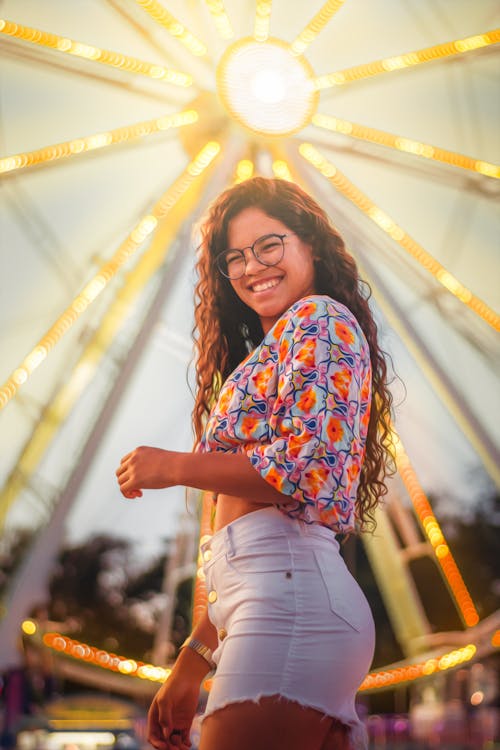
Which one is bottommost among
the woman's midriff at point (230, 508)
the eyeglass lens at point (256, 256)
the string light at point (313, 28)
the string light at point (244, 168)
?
the woman's midriff at point (230, 508)

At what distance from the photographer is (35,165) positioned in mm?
6738

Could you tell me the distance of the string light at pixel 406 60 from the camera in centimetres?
653

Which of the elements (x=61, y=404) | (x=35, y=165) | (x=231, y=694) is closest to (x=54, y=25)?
(x=35, y=165)

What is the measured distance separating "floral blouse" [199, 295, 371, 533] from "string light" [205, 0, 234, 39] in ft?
17.9

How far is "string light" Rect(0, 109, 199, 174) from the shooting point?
661cm

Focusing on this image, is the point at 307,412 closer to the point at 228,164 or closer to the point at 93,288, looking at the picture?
the point at 93,288

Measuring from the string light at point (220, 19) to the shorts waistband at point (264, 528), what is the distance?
5.74 metres

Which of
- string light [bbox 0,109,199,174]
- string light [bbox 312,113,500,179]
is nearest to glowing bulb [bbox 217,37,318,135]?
string light [bbox 312,113,500,179]

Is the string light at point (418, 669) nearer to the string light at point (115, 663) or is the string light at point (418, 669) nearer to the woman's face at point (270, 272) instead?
the string light at point (115, 663)

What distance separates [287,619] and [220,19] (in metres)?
6.03

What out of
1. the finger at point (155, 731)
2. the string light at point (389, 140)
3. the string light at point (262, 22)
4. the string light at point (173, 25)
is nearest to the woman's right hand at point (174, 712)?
the finger at point (155, 731)

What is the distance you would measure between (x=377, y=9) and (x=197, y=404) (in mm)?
6761

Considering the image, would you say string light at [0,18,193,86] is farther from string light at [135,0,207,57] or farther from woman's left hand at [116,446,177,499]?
woman's left hand at [116,446,177,499]

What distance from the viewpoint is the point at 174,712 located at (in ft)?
6.05
